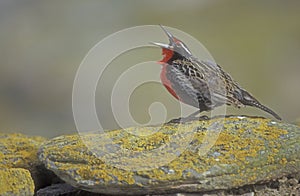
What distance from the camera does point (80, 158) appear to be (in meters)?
3.68

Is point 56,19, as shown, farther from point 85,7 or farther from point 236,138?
point 236,138

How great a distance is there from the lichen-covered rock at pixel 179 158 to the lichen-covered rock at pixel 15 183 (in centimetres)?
17

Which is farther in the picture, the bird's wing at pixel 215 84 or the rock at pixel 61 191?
the bird's wing at pixel 215 84

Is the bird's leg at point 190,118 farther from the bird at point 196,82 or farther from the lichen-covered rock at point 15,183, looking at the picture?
the lichen-covered rock at point 15,183

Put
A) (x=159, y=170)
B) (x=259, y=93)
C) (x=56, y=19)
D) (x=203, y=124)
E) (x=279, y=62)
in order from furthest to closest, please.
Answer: (x=56, y=19) < (x=279, y=62) < (x=259, y=93) < (x=203, y=124) < (x=159, y=170)

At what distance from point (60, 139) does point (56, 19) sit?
1592cm

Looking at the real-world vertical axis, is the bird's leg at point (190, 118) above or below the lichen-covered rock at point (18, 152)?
above

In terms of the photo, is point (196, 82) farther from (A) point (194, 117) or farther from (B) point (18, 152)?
(B) point (18, 152)

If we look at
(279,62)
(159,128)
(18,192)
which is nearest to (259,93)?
(279,62)

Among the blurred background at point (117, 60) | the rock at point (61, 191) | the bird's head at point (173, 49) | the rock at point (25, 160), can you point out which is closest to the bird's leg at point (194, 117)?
the bird's head at point (173, 49)

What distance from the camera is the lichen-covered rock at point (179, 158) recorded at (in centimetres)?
349

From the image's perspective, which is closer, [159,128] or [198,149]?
[198,149]

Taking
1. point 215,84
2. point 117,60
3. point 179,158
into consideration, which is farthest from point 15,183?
point 117,60

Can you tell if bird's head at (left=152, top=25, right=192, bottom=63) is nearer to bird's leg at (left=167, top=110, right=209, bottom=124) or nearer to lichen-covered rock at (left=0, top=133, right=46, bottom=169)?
bird's leg at (left=167, top=110, right=209, bottom=124)
